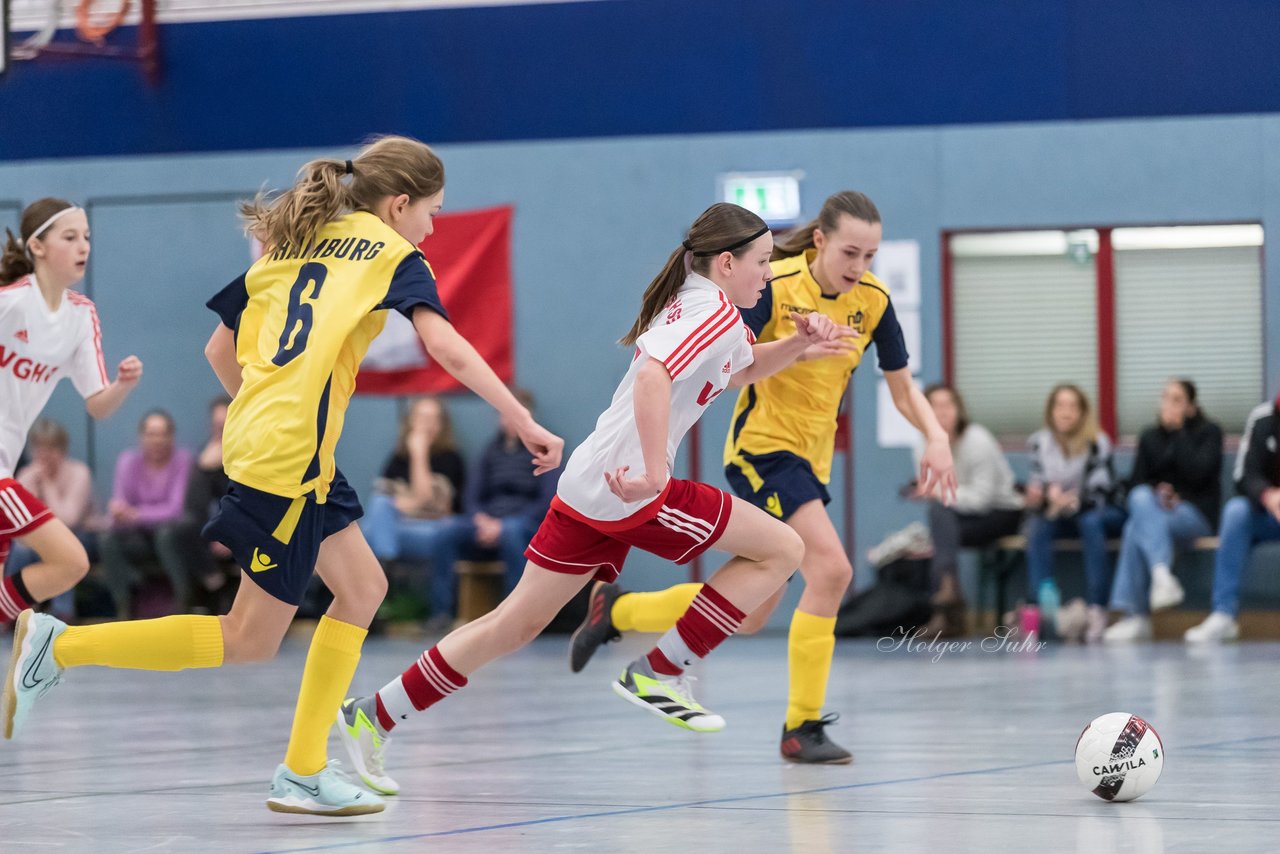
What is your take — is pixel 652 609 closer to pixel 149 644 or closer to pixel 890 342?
pixel 890 342

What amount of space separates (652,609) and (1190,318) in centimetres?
747

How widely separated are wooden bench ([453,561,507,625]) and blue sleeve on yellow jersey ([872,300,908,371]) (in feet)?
22.8

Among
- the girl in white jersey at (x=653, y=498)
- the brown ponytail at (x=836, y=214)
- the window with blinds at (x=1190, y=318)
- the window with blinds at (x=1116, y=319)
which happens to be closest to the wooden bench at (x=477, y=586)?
the window with blinds at (x=1116, y=319)

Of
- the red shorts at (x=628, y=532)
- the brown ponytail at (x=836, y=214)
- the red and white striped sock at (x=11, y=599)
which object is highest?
the brown ponytail at (x=836, y=214)

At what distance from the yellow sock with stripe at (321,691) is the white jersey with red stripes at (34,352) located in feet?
7.41

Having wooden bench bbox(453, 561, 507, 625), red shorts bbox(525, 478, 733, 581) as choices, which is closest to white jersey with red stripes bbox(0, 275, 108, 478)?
red shorts bbox(525, 478, 733, 581)

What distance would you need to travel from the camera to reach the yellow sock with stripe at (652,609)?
6.52 meters

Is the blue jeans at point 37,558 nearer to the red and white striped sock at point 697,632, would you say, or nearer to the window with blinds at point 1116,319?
the window with blinds at point 1116,319

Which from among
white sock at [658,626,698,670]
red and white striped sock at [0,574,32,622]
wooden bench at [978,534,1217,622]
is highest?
red and white striped sock at [0,574,32,622]

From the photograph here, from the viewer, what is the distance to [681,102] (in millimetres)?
13820

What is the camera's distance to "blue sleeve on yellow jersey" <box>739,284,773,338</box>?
6281 millimetres

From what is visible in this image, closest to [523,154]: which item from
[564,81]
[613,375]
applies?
[564,81]

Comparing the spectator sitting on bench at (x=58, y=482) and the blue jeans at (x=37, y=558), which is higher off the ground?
the spectator sitting on bench at (x=58, y=482)

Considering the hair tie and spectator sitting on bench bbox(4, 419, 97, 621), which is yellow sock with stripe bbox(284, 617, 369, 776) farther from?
spectator sitting on bench bbox(4, 419, 97, 621)
